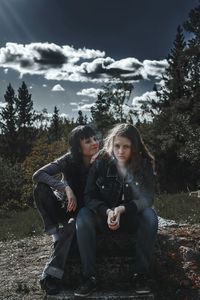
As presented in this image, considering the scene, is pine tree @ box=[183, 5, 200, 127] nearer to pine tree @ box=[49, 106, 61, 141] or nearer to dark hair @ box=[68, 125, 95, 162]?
dark hair @ box=[68, 125, 95, 162]

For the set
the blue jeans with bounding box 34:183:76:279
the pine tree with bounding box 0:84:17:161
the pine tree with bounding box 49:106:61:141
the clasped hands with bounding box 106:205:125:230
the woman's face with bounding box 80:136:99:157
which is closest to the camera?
the clasped hands with bounding box 106:205:125:230

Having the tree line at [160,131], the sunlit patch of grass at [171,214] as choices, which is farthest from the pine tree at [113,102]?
the sunlit patch of grass at [171,214]

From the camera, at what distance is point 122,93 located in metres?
40.2

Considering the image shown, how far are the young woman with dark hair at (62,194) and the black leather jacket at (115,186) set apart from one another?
0.28 metres

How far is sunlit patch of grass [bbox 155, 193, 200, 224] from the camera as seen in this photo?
1093 centimetres

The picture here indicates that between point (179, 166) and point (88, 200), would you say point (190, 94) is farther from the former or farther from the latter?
point (88, 200)

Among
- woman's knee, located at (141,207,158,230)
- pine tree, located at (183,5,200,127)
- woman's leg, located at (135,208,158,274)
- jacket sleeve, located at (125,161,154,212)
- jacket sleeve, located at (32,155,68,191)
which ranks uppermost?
pine tree, located at (183,5,200,127)

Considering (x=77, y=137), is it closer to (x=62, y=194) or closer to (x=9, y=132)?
(x=62, y=194)

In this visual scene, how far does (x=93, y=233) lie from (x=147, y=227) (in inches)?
23.5

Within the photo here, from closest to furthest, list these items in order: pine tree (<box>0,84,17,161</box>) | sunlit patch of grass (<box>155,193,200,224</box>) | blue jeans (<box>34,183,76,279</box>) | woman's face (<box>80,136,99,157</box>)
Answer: blue jeans (<box>34,183,76,279</box>) → woman's face (<box>80,136,99,157</box>) → sunlit patch of grass (<box>155,193,200,224</box>) → pine tree (<box>0,84,17,161</box>)

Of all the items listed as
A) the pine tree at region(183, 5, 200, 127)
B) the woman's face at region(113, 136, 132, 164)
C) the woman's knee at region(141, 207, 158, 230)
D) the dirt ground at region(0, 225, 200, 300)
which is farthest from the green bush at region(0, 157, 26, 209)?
the woman's knee at region(141, 207, 158, 230)

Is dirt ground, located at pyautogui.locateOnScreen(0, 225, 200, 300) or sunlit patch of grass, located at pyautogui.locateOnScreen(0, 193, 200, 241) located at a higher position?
dirt ground, located at pyautogui.locateOnScreen(0, 225, 200, 300)

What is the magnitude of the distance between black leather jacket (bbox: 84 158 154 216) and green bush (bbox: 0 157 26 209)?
30.0m

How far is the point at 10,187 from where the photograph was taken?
120 ft
